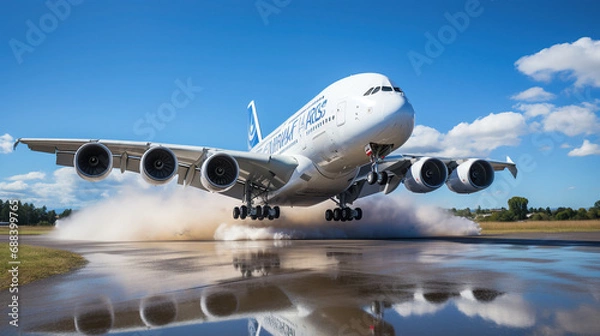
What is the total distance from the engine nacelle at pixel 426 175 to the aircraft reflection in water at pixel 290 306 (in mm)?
14693

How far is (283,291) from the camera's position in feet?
24.5

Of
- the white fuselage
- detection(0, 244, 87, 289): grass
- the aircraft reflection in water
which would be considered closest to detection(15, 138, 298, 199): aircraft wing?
the white fuselage

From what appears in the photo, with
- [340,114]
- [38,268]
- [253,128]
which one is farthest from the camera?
[253,128]

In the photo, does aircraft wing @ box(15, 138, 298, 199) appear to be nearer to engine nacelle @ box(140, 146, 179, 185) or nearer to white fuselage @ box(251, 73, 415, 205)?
engine nacelle @ box(140, 146, 179, 185)

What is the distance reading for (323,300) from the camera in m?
Answer: 6.56

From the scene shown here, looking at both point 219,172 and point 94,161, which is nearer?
point 94,161

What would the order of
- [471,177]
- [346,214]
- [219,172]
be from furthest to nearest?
1. [346,214]
2. [471,177]
3. [219,172]

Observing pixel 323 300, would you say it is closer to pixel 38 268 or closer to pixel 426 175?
pixel 38 268

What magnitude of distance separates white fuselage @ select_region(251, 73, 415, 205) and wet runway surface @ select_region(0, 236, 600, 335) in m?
7.79

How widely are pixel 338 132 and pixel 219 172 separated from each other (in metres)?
7.13

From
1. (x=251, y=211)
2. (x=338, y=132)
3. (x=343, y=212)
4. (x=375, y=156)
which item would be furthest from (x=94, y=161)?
(x=343, y=212)

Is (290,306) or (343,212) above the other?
(343,212)

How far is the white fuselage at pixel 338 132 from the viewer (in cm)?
1731

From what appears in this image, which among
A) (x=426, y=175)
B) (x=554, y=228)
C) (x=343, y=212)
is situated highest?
(x=426, y=175)
